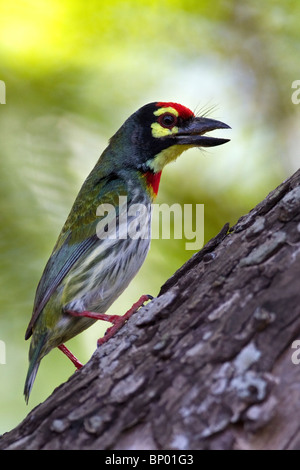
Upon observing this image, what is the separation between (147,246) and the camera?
3.77m

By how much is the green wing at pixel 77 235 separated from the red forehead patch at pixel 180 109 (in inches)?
25.3

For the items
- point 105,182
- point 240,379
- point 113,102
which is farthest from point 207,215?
point 240,379

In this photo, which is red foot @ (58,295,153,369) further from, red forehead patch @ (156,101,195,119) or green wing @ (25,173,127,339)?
red forehead patch @ (156,101,195,119)

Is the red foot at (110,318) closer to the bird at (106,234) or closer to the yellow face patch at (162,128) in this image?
the bird at (106,234)

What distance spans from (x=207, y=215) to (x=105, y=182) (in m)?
0.73

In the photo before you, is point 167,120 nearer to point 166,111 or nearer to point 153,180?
point 166,111

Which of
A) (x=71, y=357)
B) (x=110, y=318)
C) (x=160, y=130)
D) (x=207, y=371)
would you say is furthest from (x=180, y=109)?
(x=207, y=371)

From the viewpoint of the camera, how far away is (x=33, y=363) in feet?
11.0

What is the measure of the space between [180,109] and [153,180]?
1.87 feet

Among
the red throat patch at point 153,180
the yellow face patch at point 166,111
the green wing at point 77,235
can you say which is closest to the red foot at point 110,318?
the green wing at point 77,235

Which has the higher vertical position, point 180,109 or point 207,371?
point 180,109

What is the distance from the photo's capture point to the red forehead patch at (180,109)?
4113 mm

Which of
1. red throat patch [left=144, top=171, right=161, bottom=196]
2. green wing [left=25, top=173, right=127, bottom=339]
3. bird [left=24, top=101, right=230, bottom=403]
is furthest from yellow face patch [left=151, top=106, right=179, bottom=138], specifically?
green wing [left=25, top=173, right=127, bottom=339]
